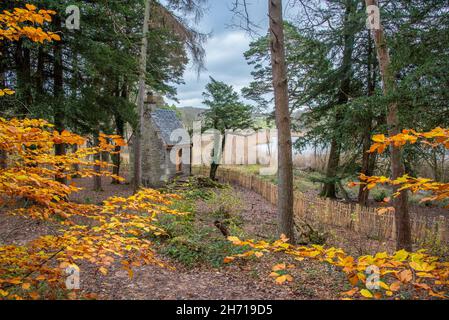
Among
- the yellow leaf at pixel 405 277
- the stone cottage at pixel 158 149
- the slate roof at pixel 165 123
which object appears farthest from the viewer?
the slate roof at pixel 165 123

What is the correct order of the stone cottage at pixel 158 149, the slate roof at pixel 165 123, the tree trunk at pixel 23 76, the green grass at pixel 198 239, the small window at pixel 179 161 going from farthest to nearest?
the small window at pixel 179 161 → the slate roof at pixel 165 123 → the stone cottage at pixel 158 149 → the tree trunk at pixel 23 76 → the green grass at pixel 198 239

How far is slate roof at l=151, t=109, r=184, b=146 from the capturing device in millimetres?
20703

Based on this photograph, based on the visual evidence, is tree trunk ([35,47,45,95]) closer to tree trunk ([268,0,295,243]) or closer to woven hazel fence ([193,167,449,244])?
tree trunk ([268,0,295,243])

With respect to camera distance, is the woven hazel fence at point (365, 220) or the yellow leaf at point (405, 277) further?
the woven hazel fence at point (365, 220)

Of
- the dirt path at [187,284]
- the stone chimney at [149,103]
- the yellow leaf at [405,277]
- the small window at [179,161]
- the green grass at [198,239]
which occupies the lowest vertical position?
the dirt path at [187,284]

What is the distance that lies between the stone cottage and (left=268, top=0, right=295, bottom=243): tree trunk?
45.5ft

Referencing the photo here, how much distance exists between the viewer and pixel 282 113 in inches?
246

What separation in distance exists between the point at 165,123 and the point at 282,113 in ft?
54.9

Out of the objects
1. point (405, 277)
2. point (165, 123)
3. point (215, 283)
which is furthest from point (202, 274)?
point (165, 123)

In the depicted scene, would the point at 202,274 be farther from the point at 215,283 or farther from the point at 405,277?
the point at 405,277

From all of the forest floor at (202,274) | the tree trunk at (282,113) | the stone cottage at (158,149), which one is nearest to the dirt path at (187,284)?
the forest floor at (202,274)

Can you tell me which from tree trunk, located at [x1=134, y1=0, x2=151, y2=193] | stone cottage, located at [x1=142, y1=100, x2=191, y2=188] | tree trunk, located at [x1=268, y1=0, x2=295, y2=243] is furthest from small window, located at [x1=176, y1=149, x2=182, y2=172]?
tree trunk, located at [x1=268, y1=0, x2=295, y2=243]

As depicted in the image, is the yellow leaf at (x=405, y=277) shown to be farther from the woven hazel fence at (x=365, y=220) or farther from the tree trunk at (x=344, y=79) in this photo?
the tree trunk at (x=344, y=79)

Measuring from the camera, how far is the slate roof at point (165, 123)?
20703 millimetres
